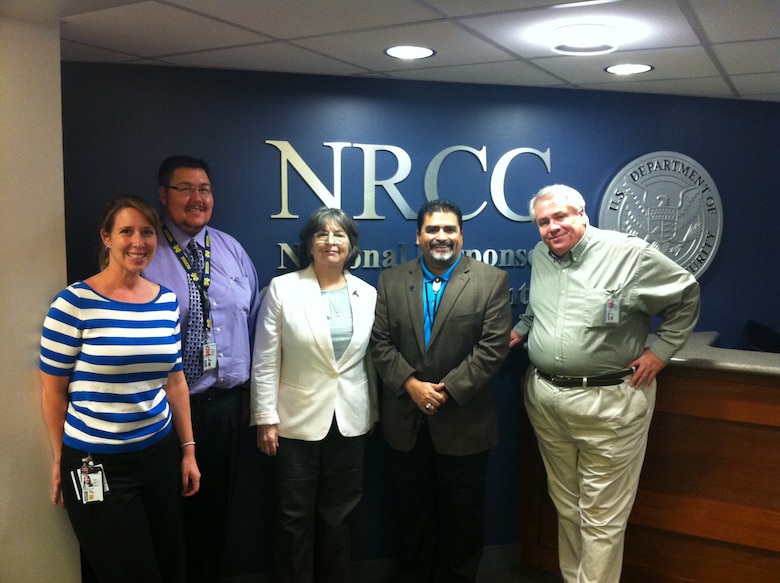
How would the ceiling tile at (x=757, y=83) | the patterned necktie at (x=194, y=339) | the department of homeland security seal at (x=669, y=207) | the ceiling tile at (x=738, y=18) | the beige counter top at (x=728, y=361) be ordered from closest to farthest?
the ceiling tile at (x=738, y=18), the patterned necktie at (x=194, y=339), the beige counter top at (x=728, y=361), the ceiling tile at (x=757, y=83), the department of homeland security seal at (x=669, y=207)

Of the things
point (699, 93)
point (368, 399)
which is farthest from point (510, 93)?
point (368, 399)

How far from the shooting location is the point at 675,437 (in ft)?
9.09

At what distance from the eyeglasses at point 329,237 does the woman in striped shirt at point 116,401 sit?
2.25 ft

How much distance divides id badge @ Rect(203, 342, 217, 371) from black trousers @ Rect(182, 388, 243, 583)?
0.12 meters

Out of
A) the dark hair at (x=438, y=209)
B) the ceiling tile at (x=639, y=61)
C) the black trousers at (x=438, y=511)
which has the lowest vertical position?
the black trousers at (x=438, y=511)

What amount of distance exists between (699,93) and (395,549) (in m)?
2.78

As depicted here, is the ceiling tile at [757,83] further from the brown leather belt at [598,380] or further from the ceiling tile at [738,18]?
the brown leather belt at [598,380]

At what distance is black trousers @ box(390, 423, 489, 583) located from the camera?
8.91 ft

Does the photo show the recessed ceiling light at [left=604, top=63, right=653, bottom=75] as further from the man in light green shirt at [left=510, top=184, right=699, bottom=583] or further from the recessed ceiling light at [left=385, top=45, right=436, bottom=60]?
the recessed ceiling light at [left=385, top=45, right=436, bottom=60]

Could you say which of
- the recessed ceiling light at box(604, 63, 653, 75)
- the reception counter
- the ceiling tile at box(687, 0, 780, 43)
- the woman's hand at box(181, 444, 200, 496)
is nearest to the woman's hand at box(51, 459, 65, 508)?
the woman's hand at box(181, 444, 200, 496)

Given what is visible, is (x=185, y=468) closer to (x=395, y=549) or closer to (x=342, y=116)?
(x=395, y=549)

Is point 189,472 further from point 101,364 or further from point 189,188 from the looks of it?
point 189,188

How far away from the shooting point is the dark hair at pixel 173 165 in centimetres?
255

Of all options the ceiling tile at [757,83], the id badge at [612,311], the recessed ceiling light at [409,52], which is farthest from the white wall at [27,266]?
the ceiling tile at [757,83]
